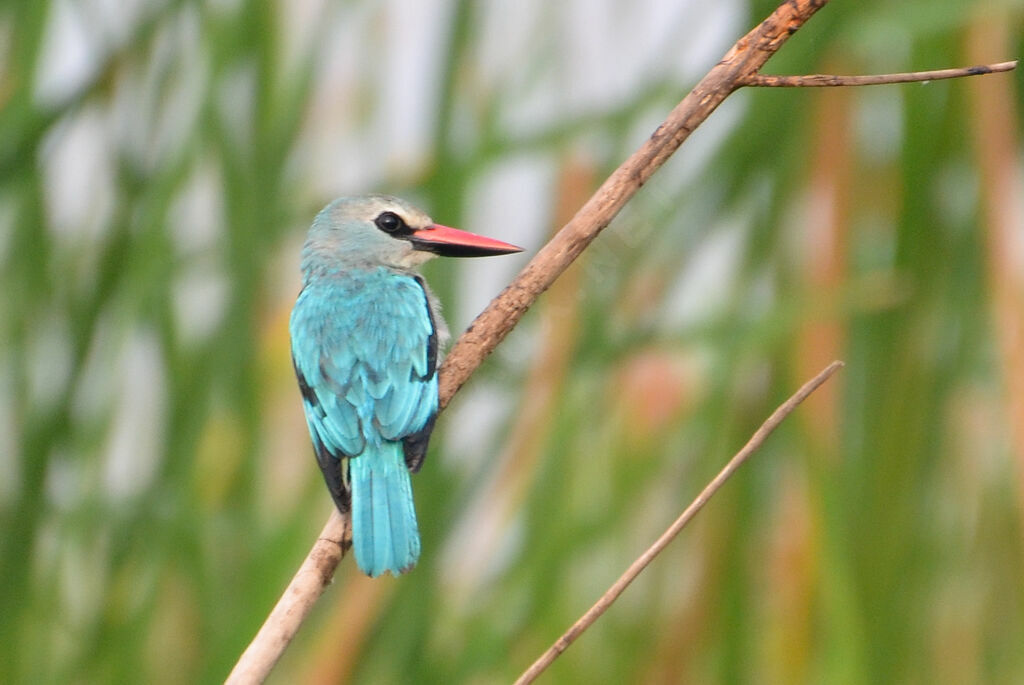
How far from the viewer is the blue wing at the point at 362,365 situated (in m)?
1.71

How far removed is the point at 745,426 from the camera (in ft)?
8.91

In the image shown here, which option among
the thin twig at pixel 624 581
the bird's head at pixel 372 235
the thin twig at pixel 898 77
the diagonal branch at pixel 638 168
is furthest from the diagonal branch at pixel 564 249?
the bird's head at pixel 372 235

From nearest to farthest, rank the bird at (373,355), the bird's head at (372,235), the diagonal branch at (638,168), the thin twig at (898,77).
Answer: the thin twig at (898,77)
the diagonal branch at (638,168)
the bird at (373,355)
the bird's head at (372,235)

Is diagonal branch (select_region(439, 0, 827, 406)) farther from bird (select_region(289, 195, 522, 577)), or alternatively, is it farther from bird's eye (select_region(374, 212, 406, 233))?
bird's eye (select_region(374, 212, 406, 233))

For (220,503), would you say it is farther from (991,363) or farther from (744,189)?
(991,363)

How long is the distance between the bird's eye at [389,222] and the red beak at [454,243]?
4cm

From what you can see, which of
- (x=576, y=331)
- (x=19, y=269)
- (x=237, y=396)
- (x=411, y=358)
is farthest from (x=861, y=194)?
(x=19, y=269)

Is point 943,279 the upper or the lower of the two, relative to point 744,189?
lower

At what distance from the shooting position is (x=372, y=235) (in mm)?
2320

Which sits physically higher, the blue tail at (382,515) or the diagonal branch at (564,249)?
the diagonal branch at (564,249)

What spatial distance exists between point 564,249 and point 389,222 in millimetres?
915

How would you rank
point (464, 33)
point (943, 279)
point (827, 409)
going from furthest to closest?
point (943, 279), point (827, 409), point (464, 33)

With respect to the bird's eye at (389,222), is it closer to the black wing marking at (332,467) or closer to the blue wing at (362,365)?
the blue wing at (362,365)

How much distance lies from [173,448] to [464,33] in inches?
49.0
